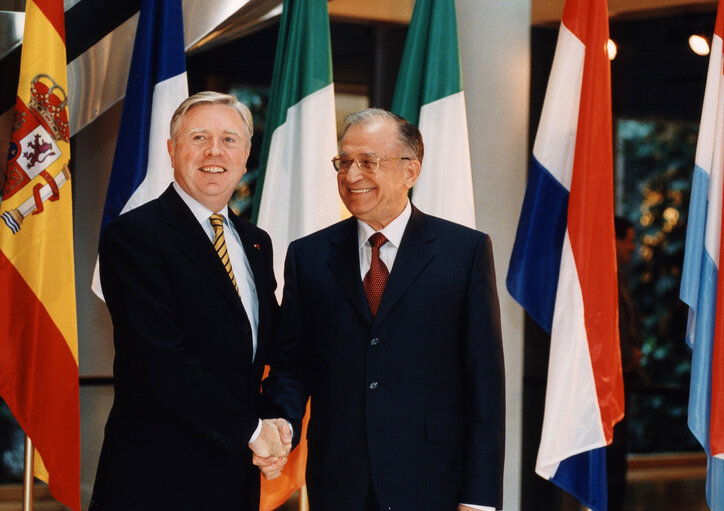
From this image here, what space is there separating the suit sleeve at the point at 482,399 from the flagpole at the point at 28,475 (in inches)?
68.7

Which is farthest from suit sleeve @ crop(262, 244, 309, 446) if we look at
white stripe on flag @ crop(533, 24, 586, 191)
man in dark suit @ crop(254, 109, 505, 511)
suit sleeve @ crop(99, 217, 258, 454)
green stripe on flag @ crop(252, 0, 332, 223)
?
white stripe on flag @ crop(533, 24, 586, 191)

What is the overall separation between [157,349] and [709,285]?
2028 millimetres

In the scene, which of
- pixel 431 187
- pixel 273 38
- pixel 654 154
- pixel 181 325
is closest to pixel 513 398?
pixel 431 187

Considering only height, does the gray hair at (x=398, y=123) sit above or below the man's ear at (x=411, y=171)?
above

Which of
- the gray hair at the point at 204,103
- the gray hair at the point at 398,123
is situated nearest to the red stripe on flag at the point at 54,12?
the gray hair at the point at 204,103

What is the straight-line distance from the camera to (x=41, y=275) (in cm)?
309

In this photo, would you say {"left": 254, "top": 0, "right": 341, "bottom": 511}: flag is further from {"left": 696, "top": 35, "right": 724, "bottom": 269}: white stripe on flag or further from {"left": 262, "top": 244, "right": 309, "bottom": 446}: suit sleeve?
{"left": 696, "top": 35, "right": 724, "bottom": 269}: white stripe on flag

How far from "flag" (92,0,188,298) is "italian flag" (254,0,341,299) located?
1.28ft

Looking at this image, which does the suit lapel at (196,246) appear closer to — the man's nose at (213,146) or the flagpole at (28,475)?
the man's nose at (213,146)

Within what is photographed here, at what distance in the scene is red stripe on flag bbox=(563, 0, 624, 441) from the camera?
3.29m

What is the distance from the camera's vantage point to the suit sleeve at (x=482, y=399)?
224cm

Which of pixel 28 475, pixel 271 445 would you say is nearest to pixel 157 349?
pixel 271 445

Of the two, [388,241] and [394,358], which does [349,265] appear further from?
[394,358]

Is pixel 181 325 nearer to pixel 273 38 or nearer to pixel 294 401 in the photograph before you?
pixel 294 401
